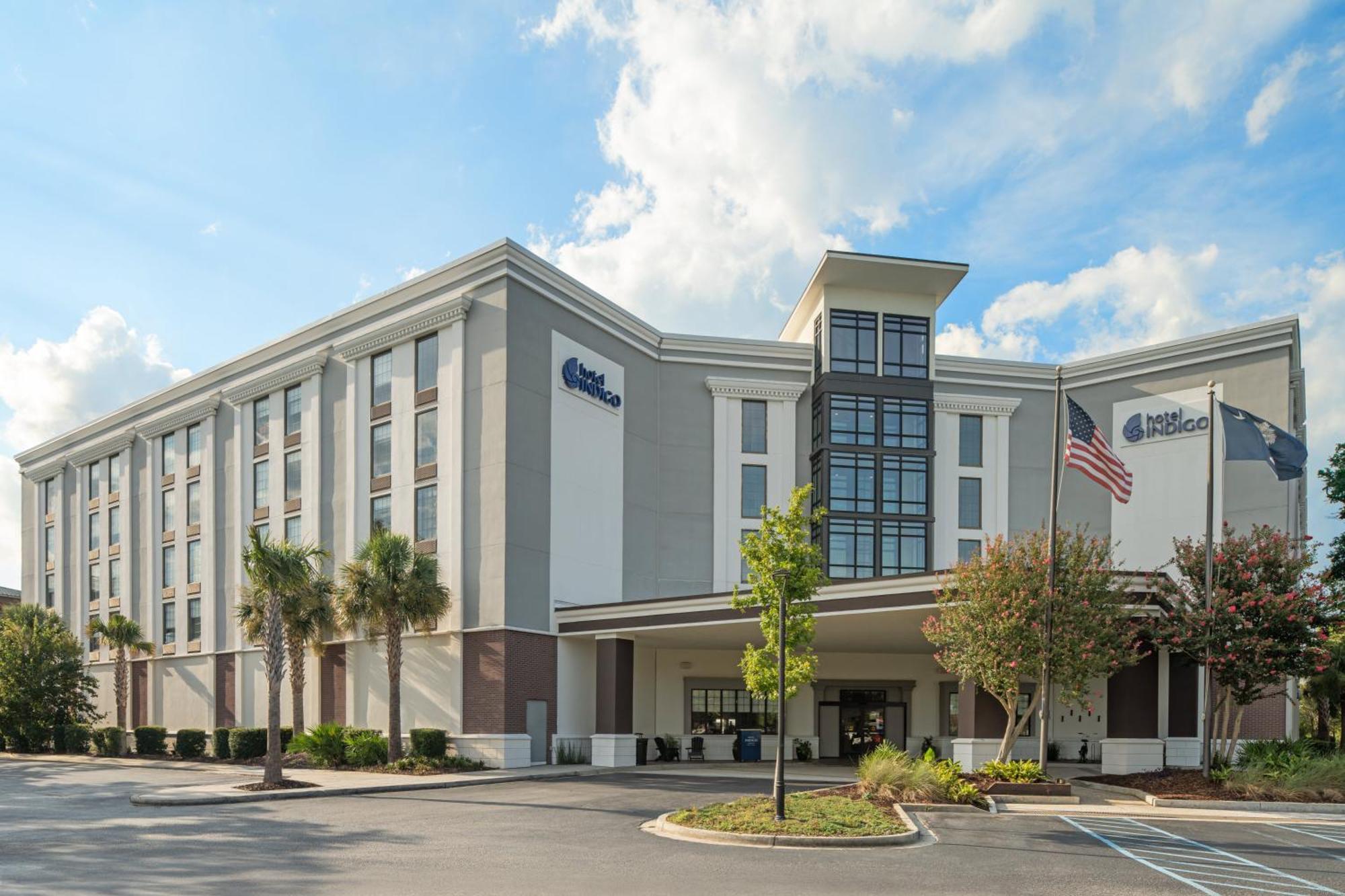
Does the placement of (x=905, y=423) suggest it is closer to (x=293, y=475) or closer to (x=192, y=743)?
(x=293, y=475)

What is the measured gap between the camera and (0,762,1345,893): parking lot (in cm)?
1355

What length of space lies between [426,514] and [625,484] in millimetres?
7956

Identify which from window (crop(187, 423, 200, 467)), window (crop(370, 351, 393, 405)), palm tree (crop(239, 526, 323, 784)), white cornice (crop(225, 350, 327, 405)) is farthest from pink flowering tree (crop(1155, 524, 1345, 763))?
window (crop(187, 423, 200, 467))

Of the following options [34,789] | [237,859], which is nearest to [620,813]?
[237,859]

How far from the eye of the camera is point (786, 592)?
65.3 feet

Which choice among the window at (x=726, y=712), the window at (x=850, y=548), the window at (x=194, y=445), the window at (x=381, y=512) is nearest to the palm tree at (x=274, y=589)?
the window at (x=381, y=512)

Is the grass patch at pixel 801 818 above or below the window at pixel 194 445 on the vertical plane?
below

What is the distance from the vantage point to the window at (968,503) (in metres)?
45.5

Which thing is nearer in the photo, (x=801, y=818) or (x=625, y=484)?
(x=801, y=818)

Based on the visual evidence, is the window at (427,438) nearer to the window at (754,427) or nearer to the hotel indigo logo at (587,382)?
the hotel indigo logo at (587,382)

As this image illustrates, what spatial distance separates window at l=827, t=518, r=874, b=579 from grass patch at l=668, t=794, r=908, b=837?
22.4 metres

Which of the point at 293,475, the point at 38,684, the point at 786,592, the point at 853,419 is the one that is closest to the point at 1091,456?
the point at 786,592

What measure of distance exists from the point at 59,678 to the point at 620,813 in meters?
38.5

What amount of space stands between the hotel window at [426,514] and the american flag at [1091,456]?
863 inches
